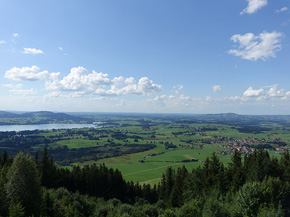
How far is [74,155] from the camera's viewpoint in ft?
570

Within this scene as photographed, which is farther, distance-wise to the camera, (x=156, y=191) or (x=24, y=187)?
(x=156, y=191)

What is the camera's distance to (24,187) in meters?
31.9

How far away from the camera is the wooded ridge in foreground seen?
30.9 metres

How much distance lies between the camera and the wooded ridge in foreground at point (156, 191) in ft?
101

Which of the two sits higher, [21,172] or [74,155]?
[21,172]

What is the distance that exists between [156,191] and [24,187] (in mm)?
56622

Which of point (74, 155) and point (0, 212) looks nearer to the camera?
point (0, 212)

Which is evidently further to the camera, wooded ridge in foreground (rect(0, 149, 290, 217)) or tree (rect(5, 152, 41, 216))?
tree (rect(5, 152, 41, 216))

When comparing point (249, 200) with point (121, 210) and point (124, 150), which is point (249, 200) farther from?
point (124, 150)

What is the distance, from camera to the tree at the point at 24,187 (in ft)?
102

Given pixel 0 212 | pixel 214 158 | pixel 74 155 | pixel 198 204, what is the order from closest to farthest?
pixel 0 212 < pixel 198 204 < pixel 214 158 < pixel 74 155

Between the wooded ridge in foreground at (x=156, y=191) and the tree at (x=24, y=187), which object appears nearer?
the wooded ridge in foreground at (x=156, y=191)

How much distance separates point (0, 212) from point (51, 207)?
23.7 ft

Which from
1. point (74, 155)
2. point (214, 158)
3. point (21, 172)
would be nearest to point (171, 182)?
point (214, 158)
